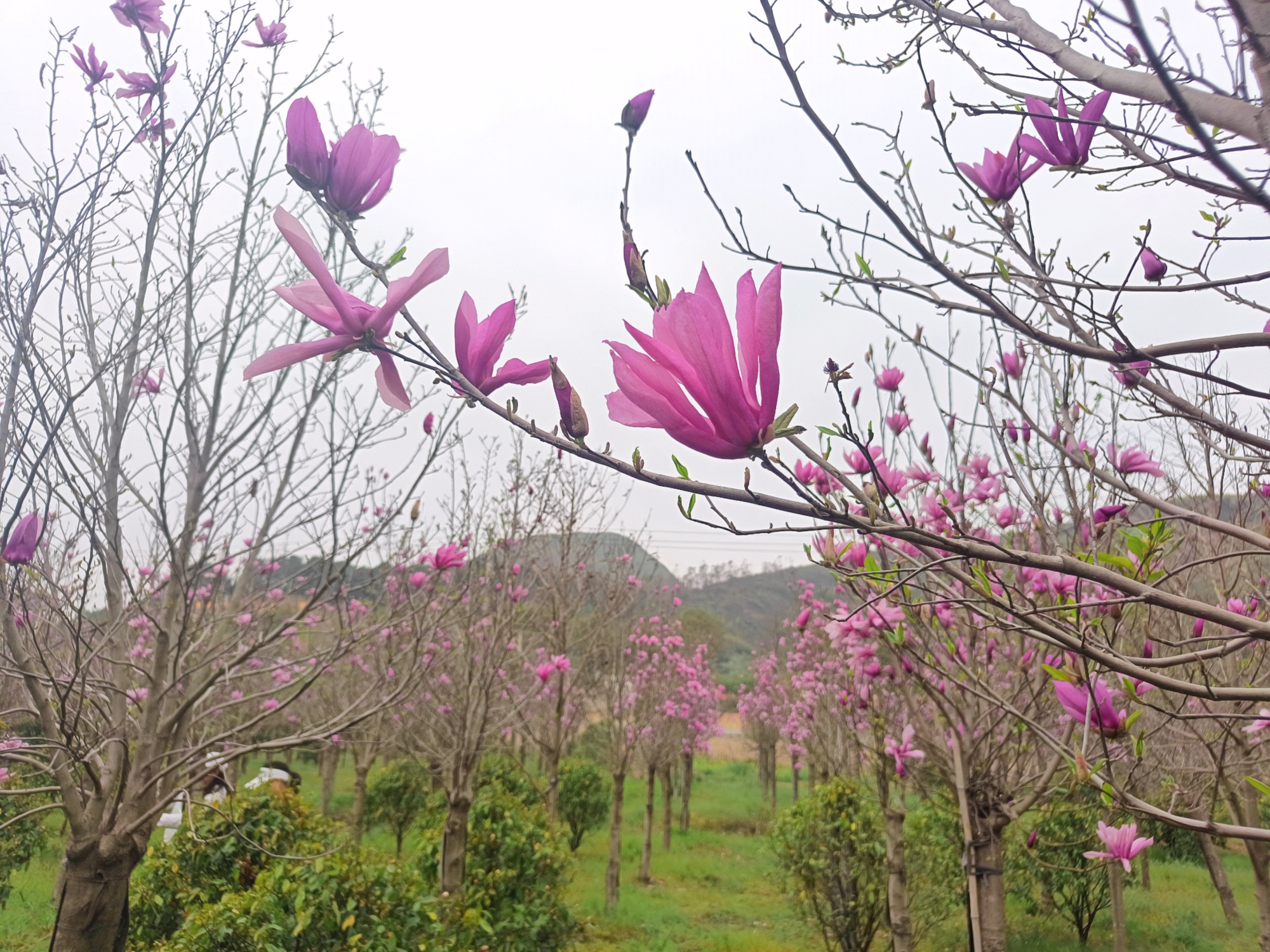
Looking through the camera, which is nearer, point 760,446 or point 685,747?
point 760,446

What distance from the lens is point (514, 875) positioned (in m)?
5.39

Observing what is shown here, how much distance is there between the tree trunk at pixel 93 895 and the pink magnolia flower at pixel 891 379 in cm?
303

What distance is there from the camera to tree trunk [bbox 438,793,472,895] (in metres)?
5.10

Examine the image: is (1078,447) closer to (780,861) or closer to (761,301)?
(761,301)

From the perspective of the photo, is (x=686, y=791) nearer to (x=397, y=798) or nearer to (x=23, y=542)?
(x=397, y=798)

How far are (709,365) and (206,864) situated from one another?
5.01 metres

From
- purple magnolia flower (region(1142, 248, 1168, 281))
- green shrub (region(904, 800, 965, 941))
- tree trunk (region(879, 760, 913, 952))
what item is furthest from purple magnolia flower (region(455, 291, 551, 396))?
green shrub (region(904, 800, 965, 941))

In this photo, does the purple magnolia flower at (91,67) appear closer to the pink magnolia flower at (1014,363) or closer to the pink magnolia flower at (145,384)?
the pink magnolia flower at (145,384)

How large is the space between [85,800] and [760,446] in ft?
9.60

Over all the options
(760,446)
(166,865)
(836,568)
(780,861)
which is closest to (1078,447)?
(836,568)

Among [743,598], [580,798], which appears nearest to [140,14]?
[580,798]

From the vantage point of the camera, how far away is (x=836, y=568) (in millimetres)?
1241

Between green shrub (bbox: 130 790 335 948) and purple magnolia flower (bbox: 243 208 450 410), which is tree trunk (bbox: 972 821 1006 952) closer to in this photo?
green shrub (bbox: 130 790 335 948)

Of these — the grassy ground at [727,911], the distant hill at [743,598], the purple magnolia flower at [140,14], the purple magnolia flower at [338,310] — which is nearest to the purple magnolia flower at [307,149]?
the purple magnolia flower at [338,310]
